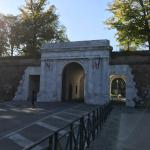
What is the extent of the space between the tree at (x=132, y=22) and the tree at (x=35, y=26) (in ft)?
40.9

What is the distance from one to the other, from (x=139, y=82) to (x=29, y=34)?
823 inches

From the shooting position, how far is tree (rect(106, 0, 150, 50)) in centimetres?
3544

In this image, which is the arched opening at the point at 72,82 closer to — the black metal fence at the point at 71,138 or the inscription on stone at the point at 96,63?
the inscription on stone at the point at 96,63

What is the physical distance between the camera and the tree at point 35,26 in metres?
44.9

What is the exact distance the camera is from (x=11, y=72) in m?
37.6

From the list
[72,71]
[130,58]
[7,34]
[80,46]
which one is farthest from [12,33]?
[130,58]

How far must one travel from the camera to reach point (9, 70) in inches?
1495

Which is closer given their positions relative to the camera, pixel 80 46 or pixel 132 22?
pixel 80 46

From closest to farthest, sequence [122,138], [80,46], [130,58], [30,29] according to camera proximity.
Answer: [122,138]
[130,58]
[80,46]
[30,29]

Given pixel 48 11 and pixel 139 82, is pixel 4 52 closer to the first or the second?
pixel 48 11

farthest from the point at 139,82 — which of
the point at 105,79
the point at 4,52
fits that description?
the point at 4,52

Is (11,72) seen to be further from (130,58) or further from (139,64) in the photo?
(139,64)

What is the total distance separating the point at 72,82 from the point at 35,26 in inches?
452

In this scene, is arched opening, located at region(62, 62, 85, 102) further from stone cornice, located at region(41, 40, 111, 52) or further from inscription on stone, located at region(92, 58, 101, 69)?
inscription on stone, located at region(92, 58, 101, 69)
